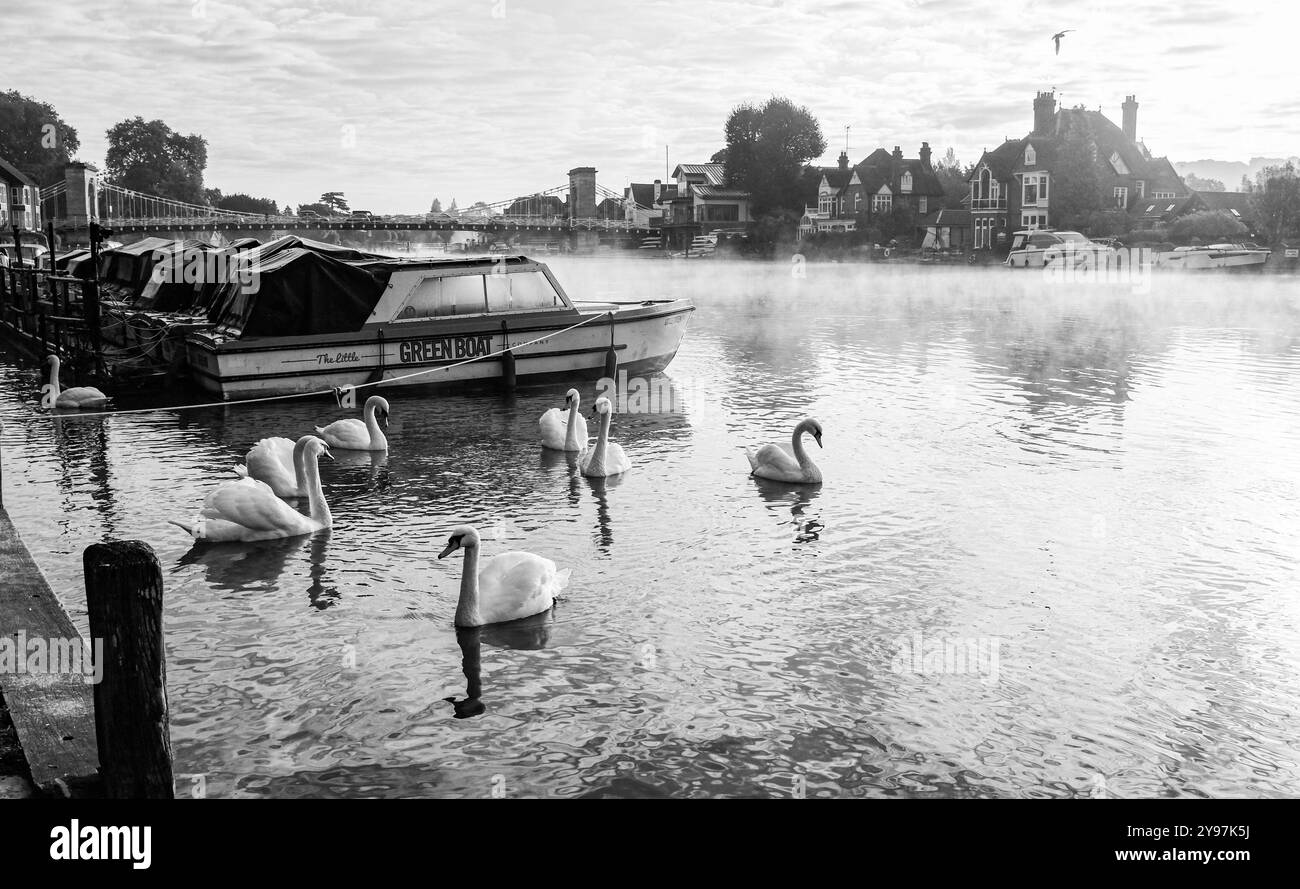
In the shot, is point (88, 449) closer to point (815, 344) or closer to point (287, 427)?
point (287, 427)

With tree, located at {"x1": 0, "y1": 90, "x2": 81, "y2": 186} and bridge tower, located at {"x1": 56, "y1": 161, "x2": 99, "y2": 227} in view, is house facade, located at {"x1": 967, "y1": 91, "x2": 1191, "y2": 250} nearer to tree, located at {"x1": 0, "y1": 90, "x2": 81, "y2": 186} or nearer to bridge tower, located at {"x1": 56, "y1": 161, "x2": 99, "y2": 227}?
bridge tower, located at {"x1": 56, "y1": 161, "x2": 99, "y2": 227}

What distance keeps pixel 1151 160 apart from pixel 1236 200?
1456cm

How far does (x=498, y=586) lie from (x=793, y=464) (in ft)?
20.5

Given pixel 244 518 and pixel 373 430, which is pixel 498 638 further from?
pixel 373 430

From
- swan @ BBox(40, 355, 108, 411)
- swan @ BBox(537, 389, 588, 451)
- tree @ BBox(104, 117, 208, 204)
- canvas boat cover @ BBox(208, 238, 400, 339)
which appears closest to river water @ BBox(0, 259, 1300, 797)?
swan @ BBox(40, 355, 108, 411)

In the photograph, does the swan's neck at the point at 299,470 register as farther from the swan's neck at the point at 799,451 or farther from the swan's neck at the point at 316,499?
the swan's neck at the point at 799,451

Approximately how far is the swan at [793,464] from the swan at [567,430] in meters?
2.96

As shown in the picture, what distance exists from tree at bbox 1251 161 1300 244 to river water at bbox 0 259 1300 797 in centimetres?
6391

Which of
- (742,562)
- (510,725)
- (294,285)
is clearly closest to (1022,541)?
(742,562)

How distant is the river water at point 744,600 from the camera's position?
7695mm

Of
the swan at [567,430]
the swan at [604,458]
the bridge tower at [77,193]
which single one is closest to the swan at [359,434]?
the swan at [567,430]

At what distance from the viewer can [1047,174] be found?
9625 centimetres

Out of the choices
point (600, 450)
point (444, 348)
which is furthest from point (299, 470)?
point (444, 348)
